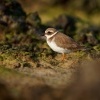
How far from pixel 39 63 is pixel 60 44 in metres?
0.94

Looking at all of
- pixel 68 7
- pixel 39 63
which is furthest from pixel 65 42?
pixel 68 7

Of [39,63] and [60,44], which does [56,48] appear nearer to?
[60,44]

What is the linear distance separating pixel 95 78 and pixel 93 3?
61.0ft

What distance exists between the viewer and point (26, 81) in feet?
40.7

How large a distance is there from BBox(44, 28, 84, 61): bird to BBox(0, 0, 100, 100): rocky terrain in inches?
14.1

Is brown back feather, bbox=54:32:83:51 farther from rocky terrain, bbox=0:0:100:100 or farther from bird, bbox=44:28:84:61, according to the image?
rocky terrain, bbox=0:0:100:100

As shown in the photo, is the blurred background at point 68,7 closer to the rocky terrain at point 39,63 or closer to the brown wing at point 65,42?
the rocky terrain at point 39,63

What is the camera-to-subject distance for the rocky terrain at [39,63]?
33.6 feet

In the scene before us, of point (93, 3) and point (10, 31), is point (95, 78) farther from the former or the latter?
point (93, 3)

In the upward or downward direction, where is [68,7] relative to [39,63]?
upward

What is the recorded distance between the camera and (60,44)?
15039 mm

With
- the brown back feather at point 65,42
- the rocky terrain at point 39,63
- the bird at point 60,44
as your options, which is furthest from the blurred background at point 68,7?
the brown back feather at point 65,42

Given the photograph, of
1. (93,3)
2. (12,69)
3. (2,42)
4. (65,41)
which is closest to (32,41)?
(2,42)

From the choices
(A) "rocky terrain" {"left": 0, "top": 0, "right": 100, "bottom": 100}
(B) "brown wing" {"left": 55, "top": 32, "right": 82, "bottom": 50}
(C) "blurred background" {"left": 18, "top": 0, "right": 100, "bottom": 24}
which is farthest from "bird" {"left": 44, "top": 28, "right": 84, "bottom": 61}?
(C) "blurred background" {"left": 18, "top": 0, "right": 100, "bottom": 24}
